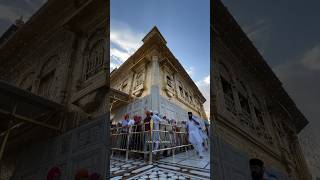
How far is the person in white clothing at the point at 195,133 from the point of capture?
2.26 m

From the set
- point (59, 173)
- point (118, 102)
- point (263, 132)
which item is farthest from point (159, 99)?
point (263, 132)

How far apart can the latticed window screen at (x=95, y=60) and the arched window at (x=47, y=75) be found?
1275 millimetres

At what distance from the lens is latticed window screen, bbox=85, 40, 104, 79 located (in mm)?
4434

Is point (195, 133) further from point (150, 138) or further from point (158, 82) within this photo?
point (158, 82)

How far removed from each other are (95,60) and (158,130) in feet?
9.25

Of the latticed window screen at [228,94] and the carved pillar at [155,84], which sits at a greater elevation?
the latticed window screen at [228,94]

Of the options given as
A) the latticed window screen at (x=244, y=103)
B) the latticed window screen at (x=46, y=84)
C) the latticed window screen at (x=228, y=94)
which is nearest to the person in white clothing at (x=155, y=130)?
the latticed window screen at (x=228, y=94)

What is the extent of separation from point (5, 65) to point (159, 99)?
694cm

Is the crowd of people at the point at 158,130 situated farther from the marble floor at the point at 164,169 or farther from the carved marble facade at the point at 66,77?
the carved marble facade at the point at 66,77

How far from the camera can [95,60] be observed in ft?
15.1

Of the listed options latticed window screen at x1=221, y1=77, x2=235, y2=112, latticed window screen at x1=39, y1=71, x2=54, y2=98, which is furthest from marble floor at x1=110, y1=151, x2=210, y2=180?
latticed window screen at x1=39, y1=71, x2=54, y2=98

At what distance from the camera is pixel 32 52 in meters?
6.66

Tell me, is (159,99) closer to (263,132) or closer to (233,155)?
(233,155)

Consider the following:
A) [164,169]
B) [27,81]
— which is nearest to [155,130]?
[164,169]
